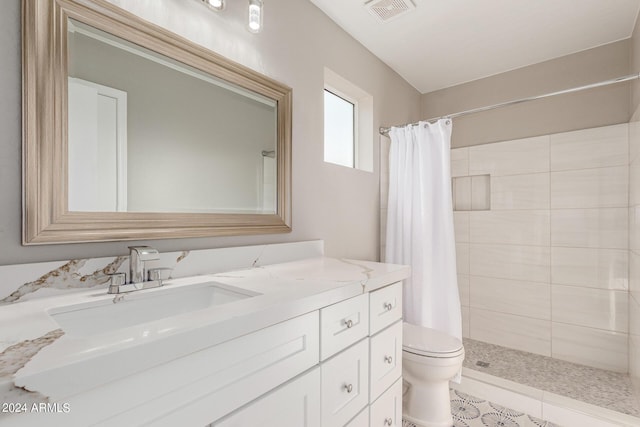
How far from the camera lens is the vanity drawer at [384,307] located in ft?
4.07

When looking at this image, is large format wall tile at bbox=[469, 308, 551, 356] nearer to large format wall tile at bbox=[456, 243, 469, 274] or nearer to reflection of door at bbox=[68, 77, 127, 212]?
large format wall tile at bbox=[456, 243, 469, 274]

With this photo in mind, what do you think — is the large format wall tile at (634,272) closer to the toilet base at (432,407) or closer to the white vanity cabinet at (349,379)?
the toilet base at (432,407)

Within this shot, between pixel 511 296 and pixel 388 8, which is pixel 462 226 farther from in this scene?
pixel 388 8

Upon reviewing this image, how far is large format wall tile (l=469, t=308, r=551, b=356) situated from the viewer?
95.0 inches

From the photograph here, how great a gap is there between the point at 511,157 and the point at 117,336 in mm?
2864

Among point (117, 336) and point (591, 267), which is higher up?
point (117, 336)

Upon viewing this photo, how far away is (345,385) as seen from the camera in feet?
3.55

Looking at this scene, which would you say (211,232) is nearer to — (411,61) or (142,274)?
(142,274)

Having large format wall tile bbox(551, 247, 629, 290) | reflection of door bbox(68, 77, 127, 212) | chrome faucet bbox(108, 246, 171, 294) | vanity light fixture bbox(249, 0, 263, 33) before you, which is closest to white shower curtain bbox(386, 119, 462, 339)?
large format wall tile bbox(551, 247, 629, 290)

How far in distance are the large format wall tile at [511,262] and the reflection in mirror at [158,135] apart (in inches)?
79.0

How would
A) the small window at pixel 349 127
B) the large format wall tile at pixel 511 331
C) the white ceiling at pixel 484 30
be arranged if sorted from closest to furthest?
the white ceiling at pixel 484 30
the small window at pixel 349 127
the large format wall tile at pixel 511 331

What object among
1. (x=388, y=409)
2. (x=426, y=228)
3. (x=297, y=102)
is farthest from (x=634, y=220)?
(x=297, y=102)

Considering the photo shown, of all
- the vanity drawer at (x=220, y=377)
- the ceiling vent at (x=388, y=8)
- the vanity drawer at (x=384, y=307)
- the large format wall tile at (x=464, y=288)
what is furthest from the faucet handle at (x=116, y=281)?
the large format wall tile at (x=464, y=288)

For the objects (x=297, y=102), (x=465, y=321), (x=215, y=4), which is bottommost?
(x=465, y=321)
